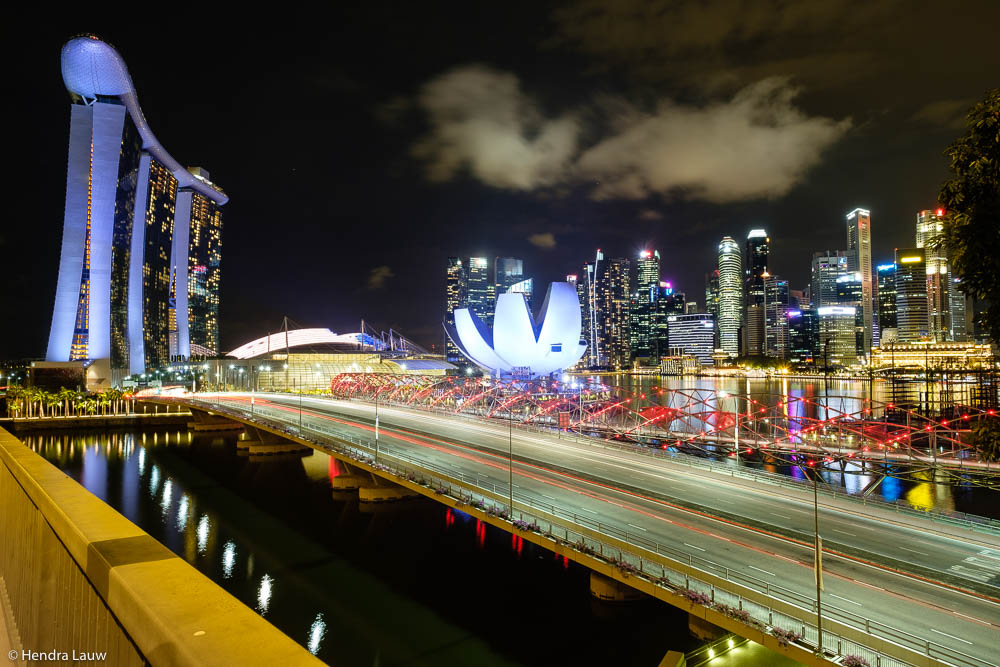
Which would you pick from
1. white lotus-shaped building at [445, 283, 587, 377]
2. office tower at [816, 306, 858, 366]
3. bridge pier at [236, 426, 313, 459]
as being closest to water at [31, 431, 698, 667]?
bridge pier at [236, 426, 313, 459]

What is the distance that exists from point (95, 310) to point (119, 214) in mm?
15134

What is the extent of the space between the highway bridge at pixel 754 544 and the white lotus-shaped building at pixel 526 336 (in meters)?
48.4

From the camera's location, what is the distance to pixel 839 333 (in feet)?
636

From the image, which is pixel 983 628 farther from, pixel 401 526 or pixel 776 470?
pixel 776 470

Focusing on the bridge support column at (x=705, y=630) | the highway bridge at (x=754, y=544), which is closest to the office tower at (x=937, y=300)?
the highway bridge at (x=754, y=544)

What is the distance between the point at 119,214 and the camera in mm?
84938

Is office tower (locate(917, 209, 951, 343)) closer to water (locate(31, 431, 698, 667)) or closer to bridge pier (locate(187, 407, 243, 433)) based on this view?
bridge pier (locate(187, 407, 243, 433))

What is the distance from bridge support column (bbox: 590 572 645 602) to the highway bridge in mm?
2444

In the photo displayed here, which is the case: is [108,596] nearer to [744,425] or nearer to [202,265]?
[744,425]

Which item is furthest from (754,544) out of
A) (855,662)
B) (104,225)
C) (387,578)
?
(104,225)

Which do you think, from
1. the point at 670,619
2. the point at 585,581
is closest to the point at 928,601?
the point at 670,619

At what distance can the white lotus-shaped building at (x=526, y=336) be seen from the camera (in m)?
76.0

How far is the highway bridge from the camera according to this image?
11.3 m

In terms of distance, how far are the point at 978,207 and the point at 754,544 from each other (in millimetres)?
11051
